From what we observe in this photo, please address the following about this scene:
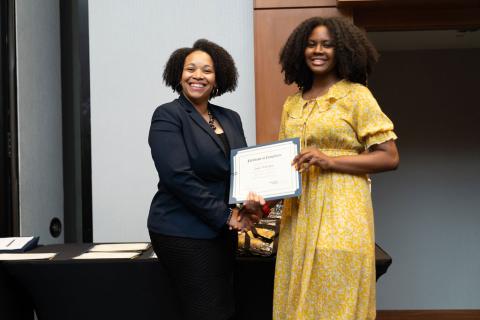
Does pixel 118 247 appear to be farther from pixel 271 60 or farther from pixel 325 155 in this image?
pixel 271 60

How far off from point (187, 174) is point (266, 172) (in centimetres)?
29

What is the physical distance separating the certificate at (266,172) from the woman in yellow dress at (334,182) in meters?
0.05

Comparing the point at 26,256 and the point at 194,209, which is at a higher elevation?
the point at 194,209

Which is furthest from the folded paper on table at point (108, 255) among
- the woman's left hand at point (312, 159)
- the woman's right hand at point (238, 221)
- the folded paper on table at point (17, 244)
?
the woman's left hand at point (312, 159)

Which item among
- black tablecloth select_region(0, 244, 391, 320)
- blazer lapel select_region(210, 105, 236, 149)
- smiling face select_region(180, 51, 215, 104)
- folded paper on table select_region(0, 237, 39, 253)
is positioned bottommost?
black tablecloth select_region(0, 244, 391, 320)

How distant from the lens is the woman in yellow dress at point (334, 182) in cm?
168

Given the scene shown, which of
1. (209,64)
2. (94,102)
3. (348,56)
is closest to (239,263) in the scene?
(209,64)

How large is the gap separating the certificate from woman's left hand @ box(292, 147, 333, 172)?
44mm

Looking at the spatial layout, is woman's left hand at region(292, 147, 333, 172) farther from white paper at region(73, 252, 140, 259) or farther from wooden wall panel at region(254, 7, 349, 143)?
wooden wall panel at region(254, 7, 349, 143)

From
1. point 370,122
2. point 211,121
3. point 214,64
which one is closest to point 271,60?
point 214,64

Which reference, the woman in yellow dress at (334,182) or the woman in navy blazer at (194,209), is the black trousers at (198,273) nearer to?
the woman in navy blazer at (194,209)

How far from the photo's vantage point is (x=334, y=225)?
1.70m

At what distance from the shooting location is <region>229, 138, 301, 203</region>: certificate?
175 cm

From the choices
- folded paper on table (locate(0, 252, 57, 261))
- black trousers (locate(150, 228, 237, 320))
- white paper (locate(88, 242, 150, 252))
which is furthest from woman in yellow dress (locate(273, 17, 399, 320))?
folded paper on table (locate(0, 252, 57, 261))
